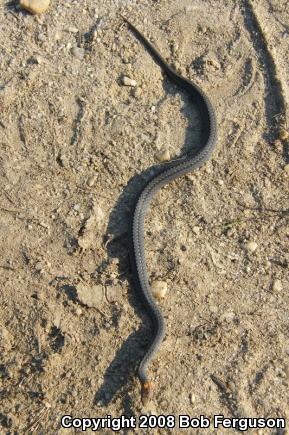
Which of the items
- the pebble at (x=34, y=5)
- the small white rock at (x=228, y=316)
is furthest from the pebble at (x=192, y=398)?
the pebble at (x=34, y=5)

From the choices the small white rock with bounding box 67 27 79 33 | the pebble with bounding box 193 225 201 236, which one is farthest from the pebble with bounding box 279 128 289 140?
the small white rock with bounding box 67 27 79 33

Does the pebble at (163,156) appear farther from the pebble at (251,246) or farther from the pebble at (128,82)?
the pebble at (251,246)

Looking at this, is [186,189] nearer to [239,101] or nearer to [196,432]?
[239,101]

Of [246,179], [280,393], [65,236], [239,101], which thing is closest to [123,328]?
[65,236]

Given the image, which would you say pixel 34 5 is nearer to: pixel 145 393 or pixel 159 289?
pixel 159 289

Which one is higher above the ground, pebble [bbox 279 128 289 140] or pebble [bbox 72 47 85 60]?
pebble [bbox 72 47 85 60]

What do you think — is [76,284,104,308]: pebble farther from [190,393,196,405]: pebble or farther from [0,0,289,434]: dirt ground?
[190,393,196,405]: pebble
